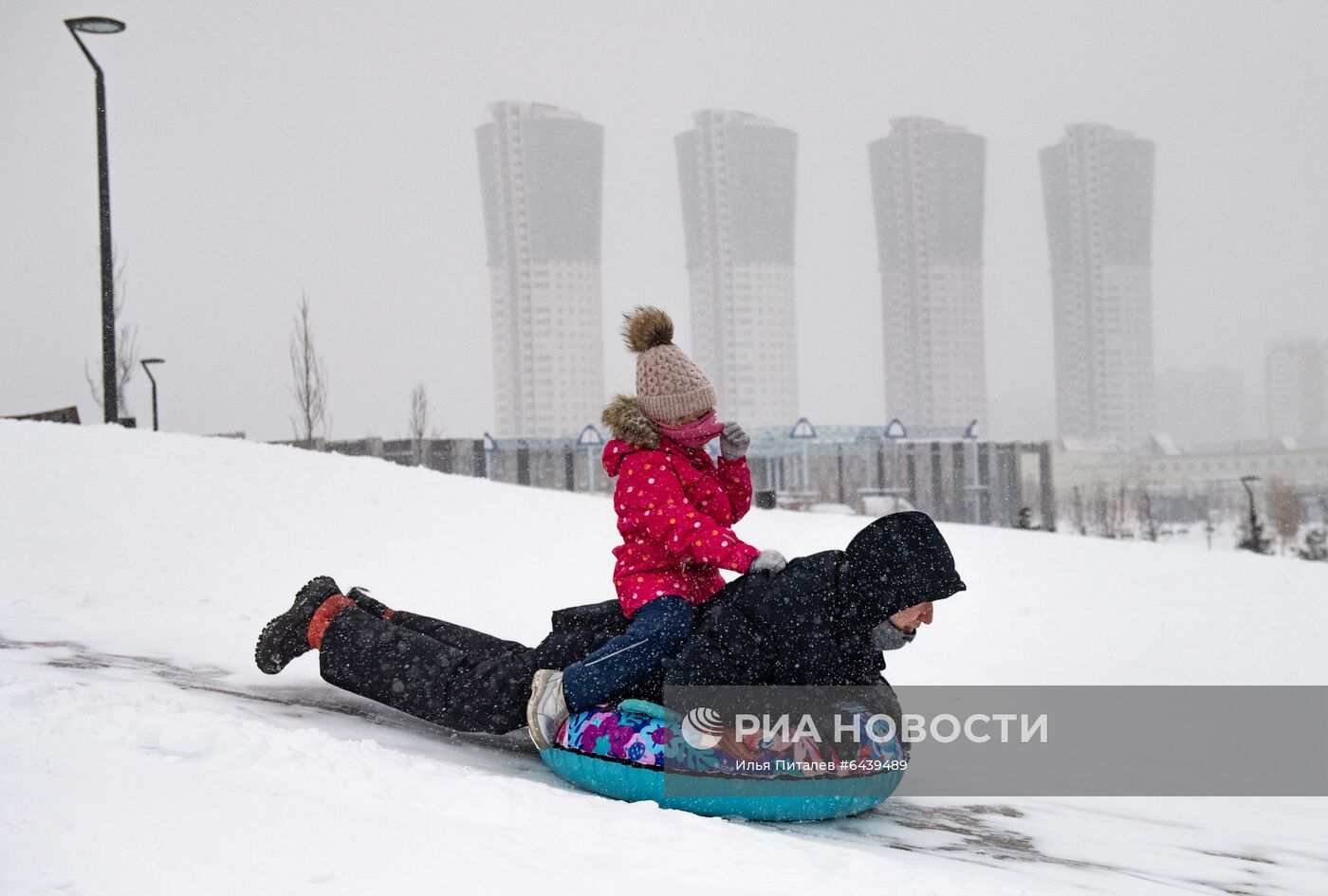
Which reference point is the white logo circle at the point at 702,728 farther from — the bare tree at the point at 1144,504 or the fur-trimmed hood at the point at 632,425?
the bare tree at the point at 1144,504

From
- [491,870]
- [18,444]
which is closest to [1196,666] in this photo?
[491,870]

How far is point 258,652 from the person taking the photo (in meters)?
4.32

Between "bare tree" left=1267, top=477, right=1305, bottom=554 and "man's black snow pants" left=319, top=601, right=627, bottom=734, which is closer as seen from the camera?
"man's black snow pants" left=319, top=601, right=627, bottom=734

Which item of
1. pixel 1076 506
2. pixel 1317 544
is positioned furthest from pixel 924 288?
pixel 1317 544

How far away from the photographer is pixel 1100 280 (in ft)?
283

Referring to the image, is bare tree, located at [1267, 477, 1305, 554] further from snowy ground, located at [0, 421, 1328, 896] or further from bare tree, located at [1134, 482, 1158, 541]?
snowy ground, located at [0, 421, 1328, 896]

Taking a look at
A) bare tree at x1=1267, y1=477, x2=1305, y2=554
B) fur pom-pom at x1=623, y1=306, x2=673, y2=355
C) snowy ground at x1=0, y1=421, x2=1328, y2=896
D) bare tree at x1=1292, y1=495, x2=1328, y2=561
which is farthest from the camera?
bare tree at x1=1267, y1=477, x2=1305, y2=554

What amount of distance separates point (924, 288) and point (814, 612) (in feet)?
298

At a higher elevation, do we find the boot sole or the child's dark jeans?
the child's dark jeans

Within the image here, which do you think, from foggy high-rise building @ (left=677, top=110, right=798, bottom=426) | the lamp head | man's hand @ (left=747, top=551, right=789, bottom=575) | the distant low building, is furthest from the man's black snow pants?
foggy high-rise building @ (left=677, top=110, right=798, bottom=426)

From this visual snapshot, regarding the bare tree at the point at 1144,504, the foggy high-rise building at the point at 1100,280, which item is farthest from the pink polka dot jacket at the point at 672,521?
the foggy high-rise building at the point at 1100,280

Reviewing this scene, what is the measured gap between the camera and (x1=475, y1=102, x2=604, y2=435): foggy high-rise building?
77125mm

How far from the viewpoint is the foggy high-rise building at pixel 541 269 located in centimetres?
7712

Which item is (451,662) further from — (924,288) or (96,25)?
(924,288)
